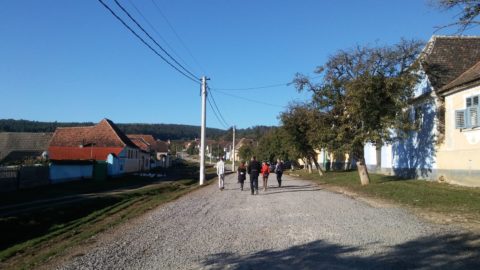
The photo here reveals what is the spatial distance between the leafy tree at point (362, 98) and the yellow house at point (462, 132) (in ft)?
7.08

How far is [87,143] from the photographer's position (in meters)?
63.4

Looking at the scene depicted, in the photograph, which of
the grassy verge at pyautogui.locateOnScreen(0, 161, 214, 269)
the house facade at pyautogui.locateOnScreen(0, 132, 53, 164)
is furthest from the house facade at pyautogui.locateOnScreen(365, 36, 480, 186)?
the house facade at pyautogui.locateOnScreen(0, 132, 53, 164)

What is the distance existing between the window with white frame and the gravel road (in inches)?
384

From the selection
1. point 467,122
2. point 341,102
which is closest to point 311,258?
point 467,122

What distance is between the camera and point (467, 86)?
74.0ft

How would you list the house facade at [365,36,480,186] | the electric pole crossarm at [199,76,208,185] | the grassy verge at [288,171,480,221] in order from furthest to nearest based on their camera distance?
the electric pole crossarm at [199,76,208,185]
the house facade at [365,36,480,186]
the grassy verge at [288,171,480,221]

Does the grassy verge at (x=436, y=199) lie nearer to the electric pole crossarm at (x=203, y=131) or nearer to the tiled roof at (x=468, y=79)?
the tiled roof at (x=468, y=79)

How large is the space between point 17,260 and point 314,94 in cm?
2062

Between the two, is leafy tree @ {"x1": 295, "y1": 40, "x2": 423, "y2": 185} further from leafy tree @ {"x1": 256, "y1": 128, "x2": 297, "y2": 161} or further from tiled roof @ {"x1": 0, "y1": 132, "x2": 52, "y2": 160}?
tiled roof @ {"x1": 0, "y1": 132, "x2": 52, "y2": 160}

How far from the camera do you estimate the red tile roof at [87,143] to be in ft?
204

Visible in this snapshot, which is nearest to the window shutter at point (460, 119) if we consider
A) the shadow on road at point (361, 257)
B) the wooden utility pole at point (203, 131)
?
the shadow on road at point (361, 257)

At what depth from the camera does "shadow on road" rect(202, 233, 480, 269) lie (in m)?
7.65

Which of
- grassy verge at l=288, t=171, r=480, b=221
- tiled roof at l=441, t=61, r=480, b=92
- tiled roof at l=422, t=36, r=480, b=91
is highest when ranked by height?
tiled roof at l=422, t=36, r=480, b=91

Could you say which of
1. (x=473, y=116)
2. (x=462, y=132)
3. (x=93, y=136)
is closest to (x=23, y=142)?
(x=93, y=136)
